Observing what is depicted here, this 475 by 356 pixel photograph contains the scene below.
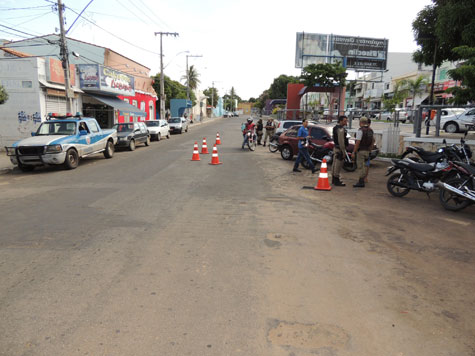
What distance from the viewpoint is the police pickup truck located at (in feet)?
38.8

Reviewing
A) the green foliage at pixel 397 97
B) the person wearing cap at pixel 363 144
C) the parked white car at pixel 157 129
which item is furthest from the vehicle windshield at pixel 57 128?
the green foliage at pixel 397 97

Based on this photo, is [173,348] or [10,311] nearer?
[173,348]

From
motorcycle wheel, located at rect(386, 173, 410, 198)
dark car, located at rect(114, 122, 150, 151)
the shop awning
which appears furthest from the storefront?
motorcycle wheel, located at rect(386, 173, 410, 198)

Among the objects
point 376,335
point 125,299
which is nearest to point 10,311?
point 125,299

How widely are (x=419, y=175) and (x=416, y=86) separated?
4502 centimetres

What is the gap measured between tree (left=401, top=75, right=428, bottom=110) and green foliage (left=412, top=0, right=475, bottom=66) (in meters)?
34.4

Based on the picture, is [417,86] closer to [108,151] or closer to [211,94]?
[108,151]

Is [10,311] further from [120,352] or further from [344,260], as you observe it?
[344,260]

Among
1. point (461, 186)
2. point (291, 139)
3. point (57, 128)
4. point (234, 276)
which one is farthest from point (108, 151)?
point (461, 186)

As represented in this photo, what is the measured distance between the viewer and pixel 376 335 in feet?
9.70

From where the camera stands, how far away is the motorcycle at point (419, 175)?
25.0 ft

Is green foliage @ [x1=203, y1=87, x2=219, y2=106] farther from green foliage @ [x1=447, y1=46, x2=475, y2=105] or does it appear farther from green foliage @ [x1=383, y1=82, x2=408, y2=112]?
green foliage @ [x1=447, y1=46, x2=475, y2=105]

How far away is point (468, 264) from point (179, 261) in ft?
11.9

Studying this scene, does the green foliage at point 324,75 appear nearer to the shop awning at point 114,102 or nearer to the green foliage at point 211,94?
the shop awning at point 114,102
